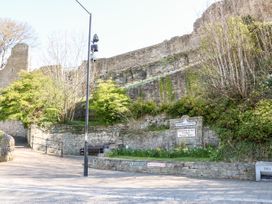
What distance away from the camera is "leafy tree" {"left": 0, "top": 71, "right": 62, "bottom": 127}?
1956 centimetres

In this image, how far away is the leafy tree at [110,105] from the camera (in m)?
18.7

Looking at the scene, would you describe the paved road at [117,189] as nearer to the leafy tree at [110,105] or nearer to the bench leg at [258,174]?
the bench leg at [258,174]

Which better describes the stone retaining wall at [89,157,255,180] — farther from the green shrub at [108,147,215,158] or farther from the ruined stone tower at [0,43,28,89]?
the ruined stone tower at [0,43,28,89]

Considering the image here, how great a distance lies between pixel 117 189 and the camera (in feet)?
26.7

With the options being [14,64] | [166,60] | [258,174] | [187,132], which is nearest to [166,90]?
[166,60]

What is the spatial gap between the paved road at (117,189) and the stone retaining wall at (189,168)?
0.67 m

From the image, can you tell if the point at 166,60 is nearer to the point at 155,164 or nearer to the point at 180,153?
the point at 180,153

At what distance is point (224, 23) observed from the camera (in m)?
15.2

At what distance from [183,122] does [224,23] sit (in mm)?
5163

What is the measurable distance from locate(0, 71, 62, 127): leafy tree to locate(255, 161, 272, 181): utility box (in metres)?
13.1

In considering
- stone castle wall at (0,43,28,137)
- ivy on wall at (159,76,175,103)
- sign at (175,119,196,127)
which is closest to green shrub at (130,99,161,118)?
ivy on wall at (159,76,175,103)

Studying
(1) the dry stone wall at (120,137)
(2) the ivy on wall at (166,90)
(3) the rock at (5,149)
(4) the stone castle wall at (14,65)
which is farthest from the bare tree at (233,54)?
(4) the stone castle wall at (14,65)

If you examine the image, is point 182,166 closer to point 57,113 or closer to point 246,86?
point 246,86

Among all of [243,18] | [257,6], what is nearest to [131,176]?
[243,18]
